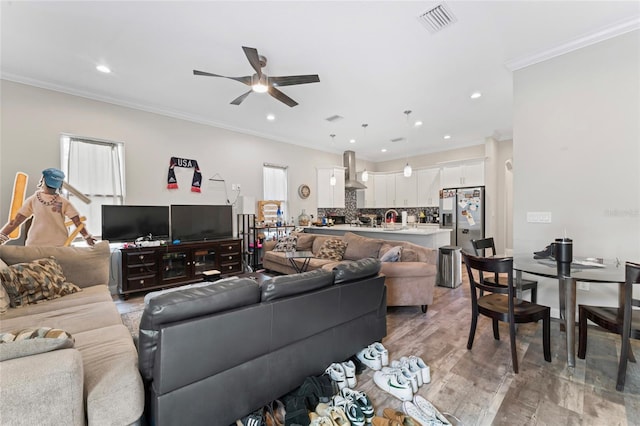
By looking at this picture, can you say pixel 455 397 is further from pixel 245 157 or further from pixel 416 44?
pixel 245 157

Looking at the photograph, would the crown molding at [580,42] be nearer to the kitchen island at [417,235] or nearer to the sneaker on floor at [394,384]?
the kitchen island at [417,235]

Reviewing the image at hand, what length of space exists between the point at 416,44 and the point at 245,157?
4018 mm

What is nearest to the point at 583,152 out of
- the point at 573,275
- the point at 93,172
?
the point at 573,275

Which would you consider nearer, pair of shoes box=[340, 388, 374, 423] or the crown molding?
pair of shoes box=[340, 388, 374, 423]

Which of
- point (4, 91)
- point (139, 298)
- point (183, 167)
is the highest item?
point (4, 91)

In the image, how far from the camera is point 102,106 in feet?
13.4

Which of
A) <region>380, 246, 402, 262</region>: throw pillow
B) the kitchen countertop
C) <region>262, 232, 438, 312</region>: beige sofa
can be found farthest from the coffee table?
the kitchen countertop

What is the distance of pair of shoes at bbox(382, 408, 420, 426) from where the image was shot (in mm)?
1479

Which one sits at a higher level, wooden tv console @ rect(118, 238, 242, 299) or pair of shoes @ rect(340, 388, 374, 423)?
wooden tv console @ rect(118, 238, 242, 299)

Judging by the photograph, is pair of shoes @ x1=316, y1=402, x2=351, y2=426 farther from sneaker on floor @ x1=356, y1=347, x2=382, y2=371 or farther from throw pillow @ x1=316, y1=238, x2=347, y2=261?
throw pillow @ x1=316, y1=238, x2=347, y2=261

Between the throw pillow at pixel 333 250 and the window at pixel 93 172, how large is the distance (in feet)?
11.4

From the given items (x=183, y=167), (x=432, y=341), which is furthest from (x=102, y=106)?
(x=432, y=341)

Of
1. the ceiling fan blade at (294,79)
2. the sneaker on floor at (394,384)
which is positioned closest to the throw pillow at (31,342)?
the sneaker on floor at (394,384)

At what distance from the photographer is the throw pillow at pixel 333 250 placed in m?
4.63
